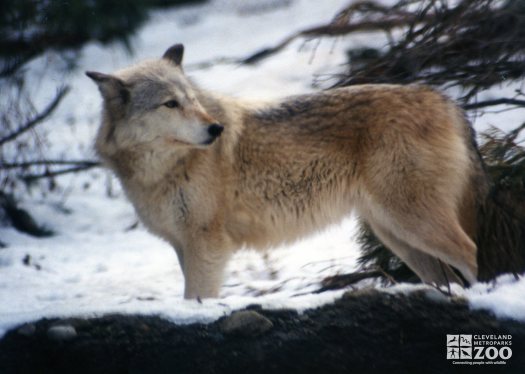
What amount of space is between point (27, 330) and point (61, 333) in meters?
0.20

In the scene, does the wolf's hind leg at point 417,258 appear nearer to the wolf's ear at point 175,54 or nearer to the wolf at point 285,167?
the wolf at point 285,167

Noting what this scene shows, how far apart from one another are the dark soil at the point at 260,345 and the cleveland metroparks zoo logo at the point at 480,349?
3cm

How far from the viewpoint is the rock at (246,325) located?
374cm

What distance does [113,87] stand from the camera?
4926mm

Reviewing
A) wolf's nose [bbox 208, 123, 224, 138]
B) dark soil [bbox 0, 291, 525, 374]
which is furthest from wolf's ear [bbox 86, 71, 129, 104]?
dark soil [bbox 0, 291, 525, 374]

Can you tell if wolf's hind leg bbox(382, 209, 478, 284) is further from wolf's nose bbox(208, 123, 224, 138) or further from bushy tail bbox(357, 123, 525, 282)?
wolf's nose bbox(208, 123, 224, 138)

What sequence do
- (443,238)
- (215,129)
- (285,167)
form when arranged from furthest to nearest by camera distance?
(285,167)
(443,238)
(215,129)

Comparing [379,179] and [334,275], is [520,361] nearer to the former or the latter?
[379,179]

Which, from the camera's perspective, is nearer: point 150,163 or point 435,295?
point 435,295

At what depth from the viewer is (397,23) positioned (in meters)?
7.50

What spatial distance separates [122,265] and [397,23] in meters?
3.76

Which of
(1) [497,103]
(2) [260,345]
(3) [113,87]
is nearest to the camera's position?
(2) [260,345]

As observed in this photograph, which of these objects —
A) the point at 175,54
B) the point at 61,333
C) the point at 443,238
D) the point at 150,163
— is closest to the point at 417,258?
the point at 443,238

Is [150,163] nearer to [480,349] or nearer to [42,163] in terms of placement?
[480,349]
